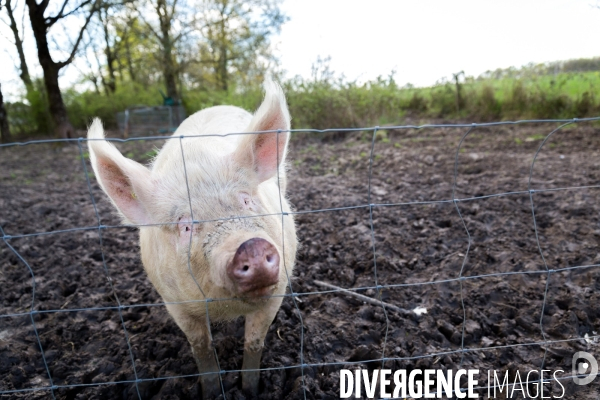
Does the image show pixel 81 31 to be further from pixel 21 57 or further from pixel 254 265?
pixel 254 265

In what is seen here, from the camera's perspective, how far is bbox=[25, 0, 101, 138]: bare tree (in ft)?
36.9

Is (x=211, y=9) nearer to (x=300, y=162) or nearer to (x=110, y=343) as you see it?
(x=300, y=162)

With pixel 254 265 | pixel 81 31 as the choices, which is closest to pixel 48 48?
pixel 81 31

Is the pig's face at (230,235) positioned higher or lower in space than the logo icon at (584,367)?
higher

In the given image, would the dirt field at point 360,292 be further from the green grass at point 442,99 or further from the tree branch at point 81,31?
the tree branch at point 81,31

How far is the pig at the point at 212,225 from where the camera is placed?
1.81 metres

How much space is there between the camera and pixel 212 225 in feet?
6.43

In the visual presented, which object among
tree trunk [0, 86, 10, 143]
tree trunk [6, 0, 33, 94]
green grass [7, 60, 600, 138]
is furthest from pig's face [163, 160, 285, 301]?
tree trunk [6, 0, 33, 94]

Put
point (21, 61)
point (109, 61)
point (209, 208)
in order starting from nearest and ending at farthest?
point (209, 208) → point (21, 61) → point (109, 61)

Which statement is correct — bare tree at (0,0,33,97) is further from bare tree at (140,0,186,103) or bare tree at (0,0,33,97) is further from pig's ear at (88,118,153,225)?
pig's ear at (88,118,153,225)

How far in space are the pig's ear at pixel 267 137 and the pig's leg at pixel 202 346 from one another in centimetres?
89

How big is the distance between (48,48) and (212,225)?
12.7 m

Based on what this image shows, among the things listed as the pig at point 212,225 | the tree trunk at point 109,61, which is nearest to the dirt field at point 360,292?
the pig at point 212,225

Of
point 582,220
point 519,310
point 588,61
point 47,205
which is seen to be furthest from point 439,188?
point 588,61
